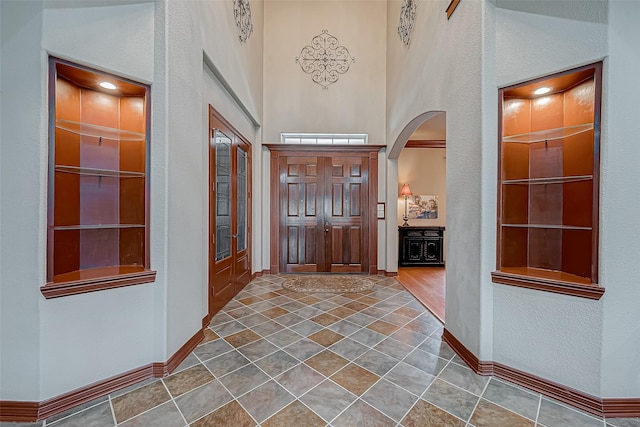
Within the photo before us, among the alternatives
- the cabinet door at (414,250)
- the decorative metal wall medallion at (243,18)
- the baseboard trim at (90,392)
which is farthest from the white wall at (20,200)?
the cabinet door at (414,250)

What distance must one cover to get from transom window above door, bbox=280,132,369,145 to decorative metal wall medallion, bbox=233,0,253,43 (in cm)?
193

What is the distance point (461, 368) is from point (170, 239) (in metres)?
2.67

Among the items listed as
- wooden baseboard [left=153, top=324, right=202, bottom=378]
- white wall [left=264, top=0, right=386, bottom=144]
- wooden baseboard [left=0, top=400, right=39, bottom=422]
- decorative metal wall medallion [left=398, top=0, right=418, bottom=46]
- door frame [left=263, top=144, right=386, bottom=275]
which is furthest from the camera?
white wall [left=264, top=0, right=386, bottom=144]

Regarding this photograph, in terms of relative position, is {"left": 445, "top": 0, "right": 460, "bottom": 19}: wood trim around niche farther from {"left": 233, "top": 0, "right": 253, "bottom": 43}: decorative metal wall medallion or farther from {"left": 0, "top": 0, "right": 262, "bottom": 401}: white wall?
{"left": 233, "top": 0, "right": 253, "bottom": 43}: decorative metal wall medallion

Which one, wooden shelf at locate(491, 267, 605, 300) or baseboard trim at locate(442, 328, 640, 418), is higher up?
wooden shelf at locate(491, 267, 605, 300)

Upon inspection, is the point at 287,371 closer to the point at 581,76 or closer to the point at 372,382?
the point at 372,382

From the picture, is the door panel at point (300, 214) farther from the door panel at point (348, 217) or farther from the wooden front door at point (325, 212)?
the door panel at point (348, 217)

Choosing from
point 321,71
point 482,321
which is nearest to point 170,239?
point 482,321

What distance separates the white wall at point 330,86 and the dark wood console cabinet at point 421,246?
8.12 ft

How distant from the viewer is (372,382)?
208 cm

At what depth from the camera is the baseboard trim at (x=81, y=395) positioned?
1.68m

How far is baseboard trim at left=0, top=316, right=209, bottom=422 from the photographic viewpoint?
168cm

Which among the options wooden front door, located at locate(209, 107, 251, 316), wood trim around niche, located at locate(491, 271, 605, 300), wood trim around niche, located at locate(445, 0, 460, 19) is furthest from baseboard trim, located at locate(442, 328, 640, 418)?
wood trim around niche, located at locate(445, 0, 460, 19)

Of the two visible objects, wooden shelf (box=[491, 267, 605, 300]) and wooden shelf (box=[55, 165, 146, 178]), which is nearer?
wooden shelf (box=[491, 267, 605, 300])
